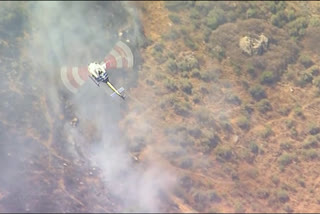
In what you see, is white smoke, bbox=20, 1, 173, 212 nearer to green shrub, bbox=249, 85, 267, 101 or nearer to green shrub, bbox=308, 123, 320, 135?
green shrub, bbox=249, 85, 267, 101

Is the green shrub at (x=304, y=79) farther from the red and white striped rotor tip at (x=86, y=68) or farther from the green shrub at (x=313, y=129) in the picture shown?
the red and white striped rotor tip at (x=86, y=68)

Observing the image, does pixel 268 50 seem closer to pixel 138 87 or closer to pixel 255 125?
pixel 255 125

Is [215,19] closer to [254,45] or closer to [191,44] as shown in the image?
[191,44]

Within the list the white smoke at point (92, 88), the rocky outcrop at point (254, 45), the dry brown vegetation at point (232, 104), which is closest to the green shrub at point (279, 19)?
the dry brown vegetation at point (232, 104)

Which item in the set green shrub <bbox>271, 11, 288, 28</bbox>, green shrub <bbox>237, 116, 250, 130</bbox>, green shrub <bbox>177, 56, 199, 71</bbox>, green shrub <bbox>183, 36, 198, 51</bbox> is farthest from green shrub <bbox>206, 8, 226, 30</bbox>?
green shrub <bbox>237, 116, 250, 130</bbox>

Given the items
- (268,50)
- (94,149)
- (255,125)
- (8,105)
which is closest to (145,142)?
(94,149)
